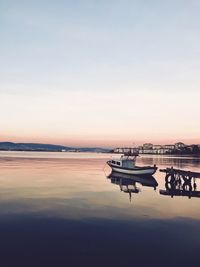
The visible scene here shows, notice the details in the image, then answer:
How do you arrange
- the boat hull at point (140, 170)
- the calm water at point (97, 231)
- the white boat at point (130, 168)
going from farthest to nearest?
1. the white boat at point (130, 168)
2. the boat hull at point (140, 170)
3. the calm water at point (97, 231)

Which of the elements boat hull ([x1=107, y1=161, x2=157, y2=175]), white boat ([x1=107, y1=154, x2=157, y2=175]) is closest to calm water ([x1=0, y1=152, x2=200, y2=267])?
boat hull ([x1=107, y1=161, x2=157, y2=175])

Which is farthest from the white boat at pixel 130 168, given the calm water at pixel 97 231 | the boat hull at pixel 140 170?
the calm water at pixel 97 231

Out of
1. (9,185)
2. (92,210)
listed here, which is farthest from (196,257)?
(9,185)

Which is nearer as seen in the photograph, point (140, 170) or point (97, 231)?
point (97, 231)

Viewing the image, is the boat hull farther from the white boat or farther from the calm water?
the calm water

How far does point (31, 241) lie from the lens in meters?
21.2

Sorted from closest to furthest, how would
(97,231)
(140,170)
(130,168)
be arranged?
(97,231) < (140,170) < (130,168)

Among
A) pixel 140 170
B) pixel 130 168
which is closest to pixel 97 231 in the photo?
pixel 140 170

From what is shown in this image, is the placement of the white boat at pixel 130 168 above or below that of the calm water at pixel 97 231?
above

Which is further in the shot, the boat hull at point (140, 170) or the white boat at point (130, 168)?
the white boat at point (130, 168)

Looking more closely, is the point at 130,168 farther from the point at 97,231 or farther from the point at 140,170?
the point at 97,231

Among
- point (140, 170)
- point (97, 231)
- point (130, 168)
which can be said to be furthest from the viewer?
point (130, 168)

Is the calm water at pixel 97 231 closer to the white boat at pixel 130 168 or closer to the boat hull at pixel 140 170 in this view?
the boat hull at pixel 140 170

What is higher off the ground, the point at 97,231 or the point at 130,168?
the point at 130,168
